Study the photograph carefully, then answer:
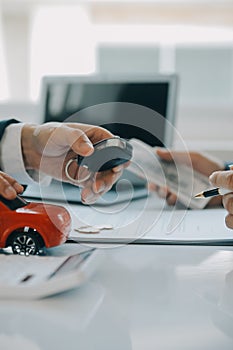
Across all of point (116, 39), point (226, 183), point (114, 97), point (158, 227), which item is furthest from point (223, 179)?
point (116, 39)

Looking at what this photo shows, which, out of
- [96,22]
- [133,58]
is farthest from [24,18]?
[133,58]

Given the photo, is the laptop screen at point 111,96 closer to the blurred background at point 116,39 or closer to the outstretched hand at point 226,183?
the outstretched hand at point 226,183

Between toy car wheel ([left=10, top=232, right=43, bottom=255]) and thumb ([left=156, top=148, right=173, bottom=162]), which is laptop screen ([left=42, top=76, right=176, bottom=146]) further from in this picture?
toy car wheel ([left=10, top=232, right=43, bottom=255])

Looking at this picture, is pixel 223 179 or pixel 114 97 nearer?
pixel 223 179

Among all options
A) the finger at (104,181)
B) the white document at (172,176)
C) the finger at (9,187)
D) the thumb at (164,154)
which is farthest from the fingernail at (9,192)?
the thumb at (164,154)

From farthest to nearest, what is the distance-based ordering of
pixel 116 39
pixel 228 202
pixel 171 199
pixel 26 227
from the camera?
pixel 116 39 < pixel 171 199 < pixel 228 202 < pixel 26 227

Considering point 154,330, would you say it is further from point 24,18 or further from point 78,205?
point 24,18

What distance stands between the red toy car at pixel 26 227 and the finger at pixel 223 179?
0.62 ft

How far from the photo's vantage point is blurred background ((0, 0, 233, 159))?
2977 mm

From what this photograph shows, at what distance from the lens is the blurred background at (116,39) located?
2.98 m

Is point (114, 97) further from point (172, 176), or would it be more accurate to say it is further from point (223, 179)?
point (223, 179)

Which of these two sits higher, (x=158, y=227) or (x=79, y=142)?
(x=79, y=142)

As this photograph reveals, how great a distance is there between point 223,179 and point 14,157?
0.95 feet

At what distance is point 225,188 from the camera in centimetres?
64
